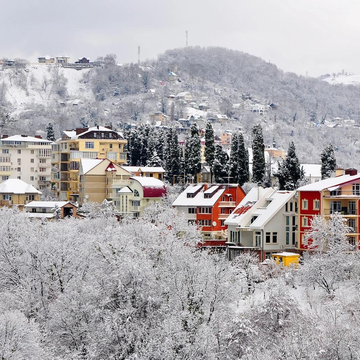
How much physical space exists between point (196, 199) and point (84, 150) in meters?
26.5

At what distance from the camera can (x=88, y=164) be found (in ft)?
310

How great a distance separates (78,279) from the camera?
157 feet

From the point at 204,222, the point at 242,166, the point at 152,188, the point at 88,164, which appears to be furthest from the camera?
the point at 88,164

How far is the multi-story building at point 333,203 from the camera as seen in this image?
213ft

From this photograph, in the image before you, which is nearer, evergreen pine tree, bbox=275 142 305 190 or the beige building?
evergreen pine tree, bbox=275 142 305 190

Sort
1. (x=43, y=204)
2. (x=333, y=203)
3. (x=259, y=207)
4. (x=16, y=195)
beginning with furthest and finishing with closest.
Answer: (x=16, y=195), (x=43, y=204), (x=259, y=207), (x=333, y=203)

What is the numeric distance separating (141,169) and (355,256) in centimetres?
4280

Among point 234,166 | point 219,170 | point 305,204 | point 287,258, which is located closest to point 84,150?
point 219,170

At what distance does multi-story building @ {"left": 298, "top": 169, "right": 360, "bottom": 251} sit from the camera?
213 feet

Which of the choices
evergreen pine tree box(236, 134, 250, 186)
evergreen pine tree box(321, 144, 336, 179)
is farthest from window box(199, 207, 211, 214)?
evergreen pine tree box(321, 144, 336, 179)

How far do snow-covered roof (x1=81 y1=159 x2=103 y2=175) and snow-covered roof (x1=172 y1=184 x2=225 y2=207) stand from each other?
14218 mm

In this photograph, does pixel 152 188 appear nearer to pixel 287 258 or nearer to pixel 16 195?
pixel 16 195

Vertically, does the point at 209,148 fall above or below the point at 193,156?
above

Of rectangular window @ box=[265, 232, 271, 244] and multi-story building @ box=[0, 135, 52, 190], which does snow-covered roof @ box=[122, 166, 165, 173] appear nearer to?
multi-story building @ box=[0, 135, 52, 190]
